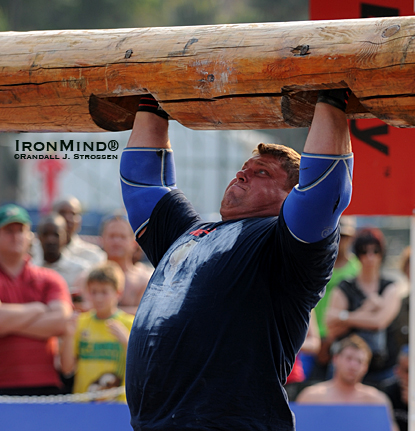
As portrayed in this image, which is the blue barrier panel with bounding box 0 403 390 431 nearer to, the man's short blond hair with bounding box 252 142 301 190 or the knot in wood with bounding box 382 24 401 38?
the man's short blond hair with bounding box 252 142 301 190

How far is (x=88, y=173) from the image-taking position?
1120 centimetres

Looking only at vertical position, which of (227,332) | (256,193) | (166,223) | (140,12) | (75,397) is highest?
(140,12)

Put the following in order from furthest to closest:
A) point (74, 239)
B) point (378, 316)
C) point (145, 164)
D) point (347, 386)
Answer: point (74, 239) < point (378, 316) < point (347, 386) < point (145, 164)

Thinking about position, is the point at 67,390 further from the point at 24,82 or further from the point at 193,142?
the point at 193,142

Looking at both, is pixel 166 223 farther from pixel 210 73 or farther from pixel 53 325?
pixel 53 325

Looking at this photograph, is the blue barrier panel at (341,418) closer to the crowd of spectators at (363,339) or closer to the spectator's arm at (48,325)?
the crowd of spectators at (363,339)

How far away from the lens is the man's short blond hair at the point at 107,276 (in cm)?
394

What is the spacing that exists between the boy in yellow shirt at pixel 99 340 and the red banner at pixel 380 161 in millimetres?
1652

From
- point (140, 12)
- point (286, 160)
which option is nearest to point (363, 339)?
point (286, 160)

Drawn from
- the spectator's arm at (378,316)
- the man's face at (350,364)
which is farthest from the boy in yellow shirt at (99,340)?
the spectator's arm at (378,316)

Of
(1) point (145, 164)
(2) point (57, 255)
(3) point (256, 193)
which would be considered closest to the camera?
(3) point (256, 193)

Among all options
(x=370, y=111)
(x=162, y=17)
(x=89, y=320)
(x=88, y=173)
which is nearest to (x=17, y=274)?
(x=89, y=320)

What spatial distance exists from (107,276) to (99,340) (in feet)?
1.24

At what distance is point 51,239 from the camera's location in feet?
14.7
